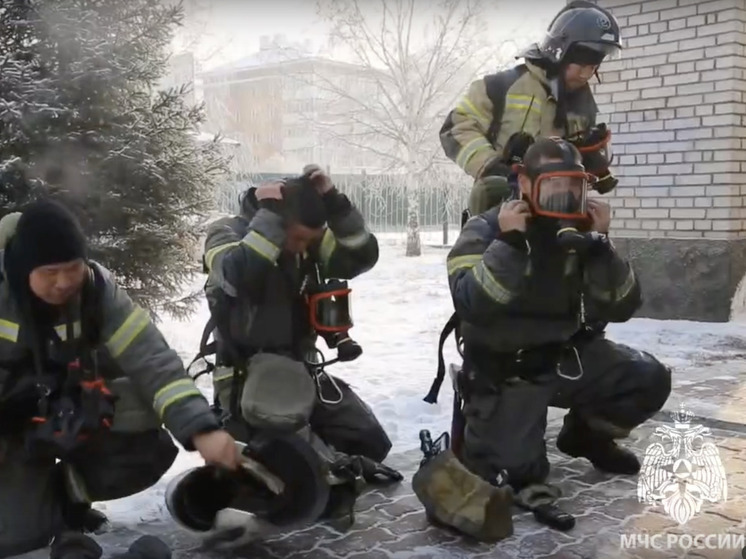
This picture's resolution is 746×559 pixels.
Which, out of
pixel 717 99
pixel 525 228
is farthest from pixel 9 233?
pixel 717 99

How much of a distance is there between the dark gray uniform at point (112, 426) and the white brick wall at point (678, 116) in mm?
5412

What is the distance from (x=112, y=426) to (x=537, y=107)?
2.15 metres

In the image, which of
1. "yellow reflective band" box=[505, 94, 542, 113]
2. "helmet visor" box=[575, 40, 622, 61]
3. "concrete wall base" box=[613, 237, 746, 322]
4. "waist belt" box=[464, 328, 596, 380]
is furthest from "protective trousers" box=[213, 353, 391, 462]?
"concrete wall base" box=[613, 237, 746, 322]

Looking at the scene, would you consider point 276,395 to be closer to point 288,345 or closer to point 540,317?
point 288,345

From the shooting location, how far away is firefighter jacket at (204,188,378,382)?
2658 millimetres

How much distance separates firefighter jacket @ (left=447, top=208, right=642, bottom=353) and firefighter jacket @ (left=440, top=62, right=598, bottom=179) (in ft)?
1.98

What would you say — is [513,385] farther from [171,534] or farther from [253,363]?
[171,534]

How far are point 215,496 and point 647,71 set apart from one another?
5.81 metres

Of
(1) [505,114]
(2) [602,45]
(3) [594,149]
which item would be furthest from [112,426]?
(2) [602,45]

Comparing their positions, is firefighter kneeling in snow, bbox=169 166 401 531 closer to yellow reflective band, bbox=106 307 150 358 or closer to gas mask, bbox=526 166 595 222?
yellow reflective band, bbox=106 307 150 358

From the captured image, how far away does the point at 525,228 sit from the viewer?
258cm

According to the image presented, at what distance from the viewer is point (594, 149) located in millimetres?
3314

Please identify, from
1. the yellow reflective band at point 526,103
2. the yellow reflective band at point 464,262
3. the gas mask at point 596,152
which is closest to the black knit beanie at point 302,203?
the yellow reflective band at point 464,262

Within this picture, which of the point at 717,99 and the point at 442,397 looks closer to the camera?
the point at 442,397
